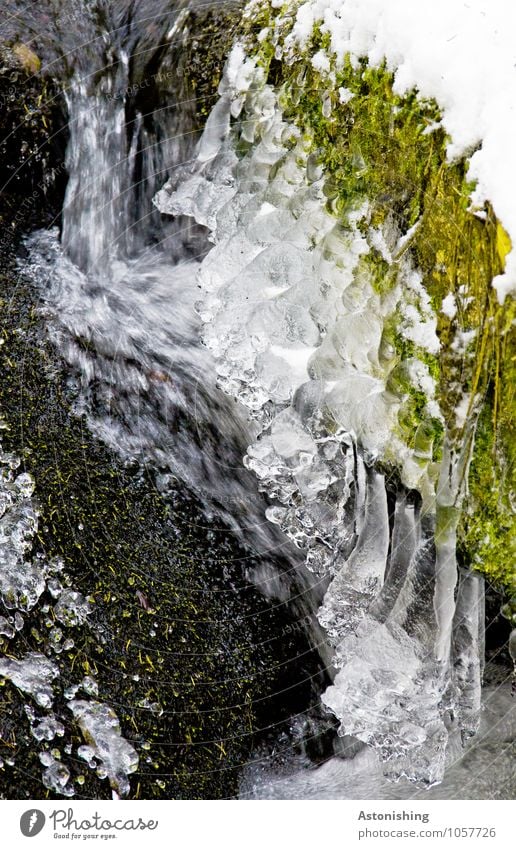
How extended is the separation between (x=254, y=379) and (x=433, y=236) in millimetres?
254

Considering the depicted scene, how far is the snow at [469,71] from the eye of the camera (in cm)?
60

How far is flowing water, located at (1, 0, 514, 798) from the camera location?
2.41ft

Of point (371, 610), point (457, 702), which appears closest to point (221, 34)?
point (371, 610)

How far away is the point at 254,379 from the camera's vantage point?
79 cm

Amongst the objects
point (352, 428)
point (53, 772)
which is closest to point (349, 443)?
point (352, 428)

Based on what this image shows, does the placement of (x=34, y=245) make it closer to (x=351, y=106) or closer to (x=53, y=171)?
(x=53, y=171)

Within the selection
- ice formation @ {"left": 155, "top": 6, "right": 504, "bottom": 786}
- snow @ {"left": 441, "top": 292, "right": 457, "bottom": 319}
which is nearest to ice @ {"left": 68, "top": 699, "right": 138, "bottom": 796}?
ice formation @ {"left": 155, "top": 6, "right": 504, "bottom": 786}

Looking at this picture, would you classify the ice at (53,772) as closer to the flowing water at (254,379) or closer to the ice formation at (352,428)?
the flowing water at (254,379)

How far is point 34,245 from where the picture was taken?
34.2 inches

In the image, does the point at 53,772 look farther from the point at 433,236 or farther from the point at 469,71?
the point at 469,71

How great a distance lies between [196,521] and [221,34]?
1.93 feet
